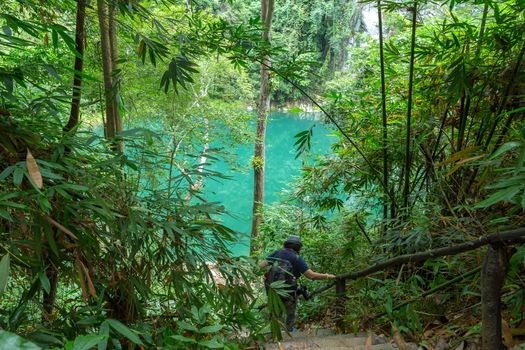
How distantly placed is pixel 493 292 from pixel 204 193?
105cm

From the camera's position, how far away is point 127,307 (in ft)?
5.66

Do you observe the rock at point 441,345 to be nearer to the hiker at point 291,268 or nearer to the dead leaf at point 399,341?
the dead leaf at point 399,341

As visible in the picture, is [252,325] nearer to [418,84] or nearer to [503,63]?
[503,63]

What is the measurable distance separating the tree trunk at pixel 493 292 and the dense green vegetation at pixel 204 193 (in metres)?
0.05

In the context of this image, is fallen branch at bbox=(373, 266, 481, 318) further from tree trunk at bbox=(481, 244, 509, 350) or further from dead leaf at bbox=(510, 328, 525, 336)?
tree trunk at bbox=(481, 244, 509, 350)

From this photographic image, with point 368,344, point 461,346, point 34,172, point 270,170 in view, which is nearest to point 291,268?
point 368,344

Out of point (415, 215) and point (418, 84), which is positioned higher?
point (418, 84)

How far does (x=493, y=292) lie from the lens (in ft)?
4.87

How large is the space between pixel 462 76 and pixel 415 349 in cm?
Answer: 138

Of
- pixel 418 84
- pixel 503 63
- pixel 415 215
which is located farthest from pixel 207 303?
pixel 418 84

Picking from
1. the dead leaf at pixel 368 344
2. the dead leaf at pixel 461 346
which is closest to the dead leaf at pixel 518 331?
the dead leaf at pixel 461 346

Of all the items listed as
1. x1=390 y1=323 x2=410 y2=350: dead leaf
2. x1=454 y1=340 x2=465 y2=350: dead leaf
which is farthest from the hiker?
x1=454 y1=340 x2=465 y2=350: dead leaf

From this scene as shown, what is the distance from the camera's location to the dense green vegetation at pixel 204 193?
4.50 ft

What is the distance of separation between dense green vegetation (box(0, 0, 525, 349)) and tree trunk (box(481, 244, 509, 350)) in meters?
0.05
